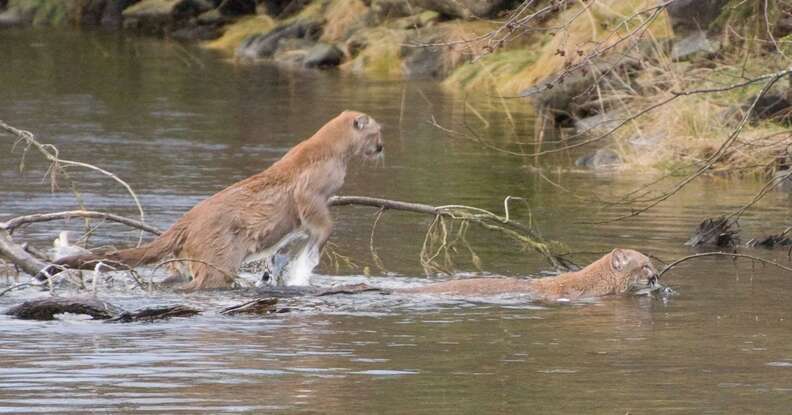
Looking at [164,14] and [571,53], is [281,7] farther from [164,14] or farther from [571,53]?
[571,53]

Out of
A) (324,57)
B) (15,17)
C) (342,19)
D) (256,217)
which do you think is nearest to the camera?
(256,217)

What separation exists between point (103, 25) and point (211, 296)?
49.8 metres

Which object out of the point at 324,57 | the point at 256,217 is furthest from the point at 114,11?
the point at 256,217

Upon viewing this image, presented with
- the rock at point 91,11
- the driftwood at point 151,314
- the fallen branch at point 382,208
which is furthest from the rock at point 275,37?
the driftwood at point 151,314

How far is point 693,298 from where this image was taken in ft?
42.1

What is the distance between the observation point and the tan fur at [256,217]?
12.6 meters

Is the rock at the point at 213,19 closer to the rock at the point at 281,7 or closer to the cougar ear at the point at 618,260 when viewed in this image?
the rock at the point at 281,7

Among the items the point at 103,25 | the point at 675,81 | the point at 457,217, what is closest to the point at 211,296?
the point at 457,217

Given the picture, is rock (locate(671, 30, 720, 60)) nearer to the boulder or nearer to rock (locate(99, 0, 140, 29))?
the boulder

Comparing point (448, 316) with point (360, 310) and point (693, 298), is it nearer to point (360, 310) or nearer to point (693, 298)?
point (360, 310)

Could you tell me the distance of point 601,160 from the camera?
23.4 metres

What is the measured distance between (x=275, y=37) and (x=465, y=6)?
11676mm

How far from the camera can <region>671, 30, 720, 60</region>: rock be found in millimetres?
26717

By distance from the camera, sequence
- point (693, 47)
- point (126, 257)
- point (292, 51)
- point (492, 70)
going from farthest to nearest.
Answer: point (292, 51), point (492, 70), point (693, 47), point (126, 257)
